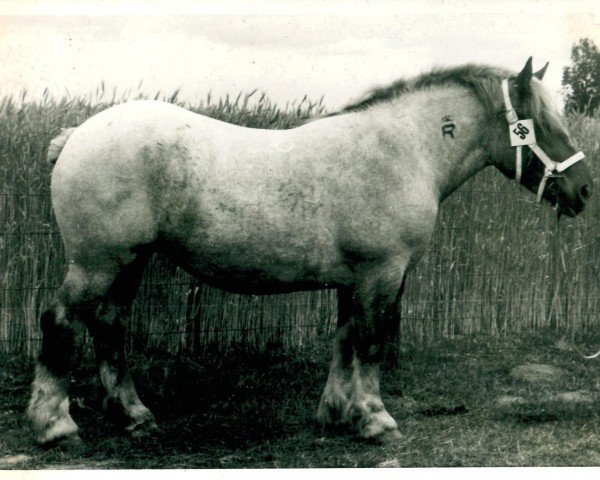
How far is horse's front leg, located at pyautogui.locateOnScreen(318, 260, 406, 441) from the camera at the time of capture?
4039 millimetres

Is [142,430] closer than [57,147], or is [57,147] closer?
[57,147]

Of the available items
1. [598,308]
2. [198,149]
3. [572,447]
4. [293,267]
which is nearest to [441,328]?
[598,308]

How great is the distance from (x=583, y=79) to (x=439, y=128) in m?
2.33

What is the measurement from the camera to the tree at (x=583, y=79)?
5.23 meters

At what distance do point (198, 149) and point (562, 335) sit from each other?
13.7 ft

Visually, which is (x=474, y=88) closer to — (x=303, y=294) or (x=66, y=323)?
(x=303, y=294)

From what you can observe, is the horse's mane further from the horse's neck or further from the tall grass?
the tall grass

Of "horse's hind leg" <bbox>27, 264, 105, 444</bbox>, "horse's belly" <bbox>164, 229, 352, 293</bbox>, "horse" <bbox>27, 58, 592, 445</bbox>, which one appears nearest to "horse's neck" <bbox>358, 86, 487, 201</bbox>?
"horse" <bbox>27, 58, 592, 445</bbox>

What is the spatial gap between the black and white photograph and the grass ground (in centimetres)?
2

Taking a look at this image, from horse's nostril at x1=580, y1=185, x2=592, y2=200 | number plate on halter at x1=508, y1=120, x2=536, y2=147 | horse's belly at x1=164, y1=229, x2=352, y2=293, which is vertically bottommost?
horse's belly at x1=164, y1=229, x2=352, y2=293

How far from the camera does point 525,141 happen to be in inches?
165

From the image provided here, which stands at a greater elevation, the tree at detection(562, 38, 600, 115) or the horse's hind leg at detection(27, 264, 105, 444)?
the tree at detection(562, 38, 600, 115)

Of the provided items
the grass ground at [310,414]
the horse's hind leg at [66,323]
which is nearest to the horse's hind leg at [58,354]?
the horse's hind leg at [66,323]

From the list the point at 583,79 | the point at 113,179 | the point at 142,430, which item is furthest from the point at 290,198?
Result: the point at 583,79
